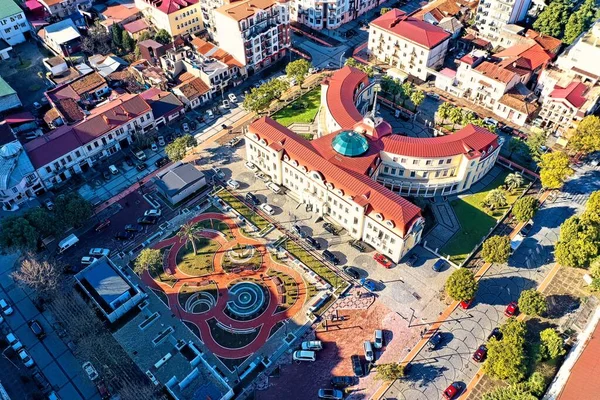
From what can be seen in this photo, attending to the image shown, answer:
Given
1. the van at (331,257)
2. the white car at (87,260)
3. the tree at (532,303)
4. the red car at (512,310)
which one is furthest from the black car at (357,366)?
the white car at (87,260)

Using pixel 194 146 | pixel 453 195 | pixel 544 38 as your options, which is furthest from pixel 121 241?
pixel 544 38

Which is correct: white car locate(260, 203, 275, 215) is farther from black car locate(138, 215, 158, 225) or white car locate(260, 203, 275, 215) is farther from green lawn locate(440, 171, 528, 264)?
green lawn locate(440, 171, 528, 264)

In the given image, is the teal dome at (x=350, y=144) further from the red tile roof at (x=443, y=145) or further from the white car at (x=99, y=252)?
the white car at (x=99, y=252)

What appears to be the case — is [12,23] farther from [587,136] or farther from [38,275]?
[587,136]

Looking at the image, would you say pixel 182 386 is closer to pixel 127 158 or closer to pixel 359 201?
pixel 359 201

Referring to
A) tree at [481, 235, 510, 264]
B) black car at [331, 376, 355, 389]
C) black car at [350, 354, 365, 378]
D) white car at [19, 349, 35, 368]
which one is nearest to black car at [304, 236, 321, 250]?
black car at [350, 354, 365, 378]

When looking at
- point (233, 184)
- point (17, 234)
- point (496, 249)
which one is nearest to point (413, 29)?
point (233, 184)

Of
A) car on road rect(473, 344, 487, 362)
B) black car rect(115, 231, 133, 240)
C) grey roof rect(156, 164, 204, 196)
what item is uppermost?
grey roof rect(156, 164, 204, 196)
